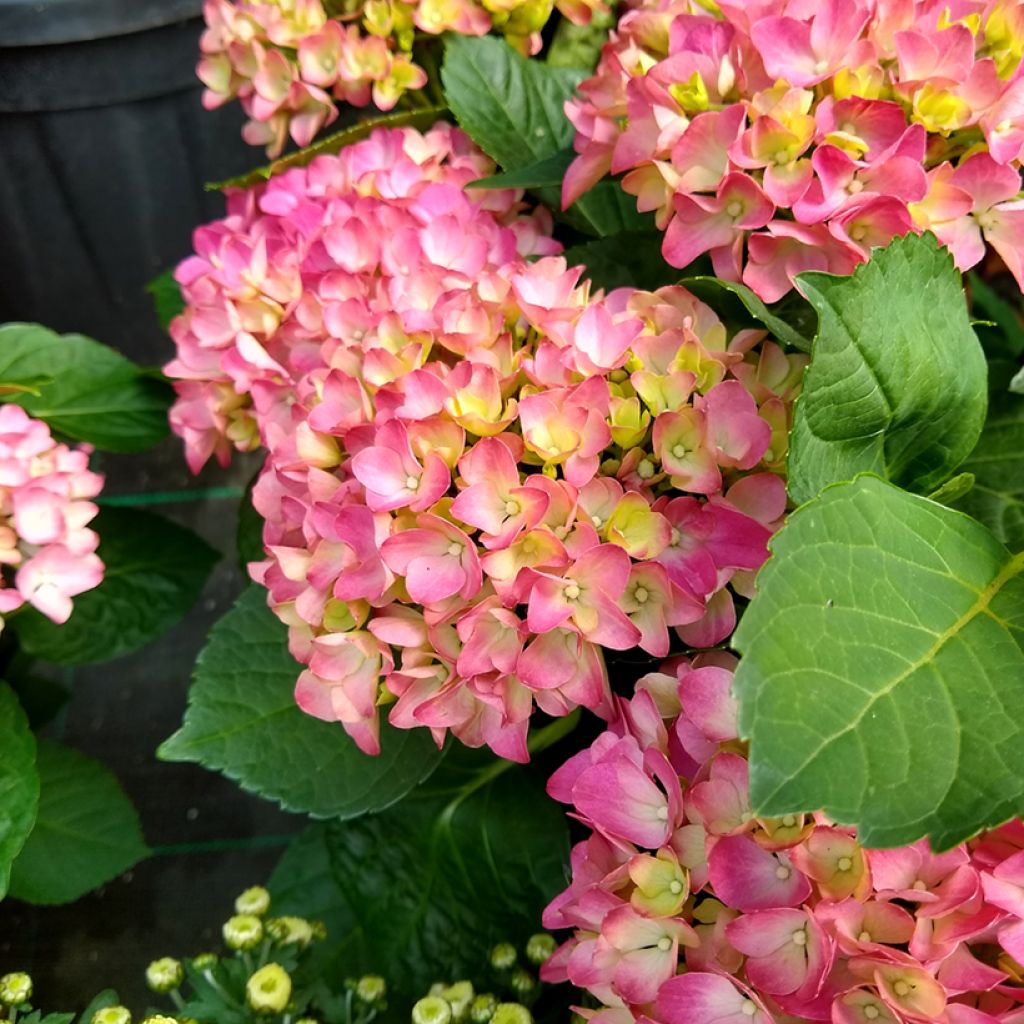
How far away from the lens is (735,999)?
0.39 metres

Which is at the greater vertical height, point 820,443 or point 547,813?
point 820,443

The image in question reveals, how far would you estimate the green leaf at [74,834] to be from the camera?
28.6 inches

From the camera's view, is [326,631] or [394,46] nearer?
[326,631]

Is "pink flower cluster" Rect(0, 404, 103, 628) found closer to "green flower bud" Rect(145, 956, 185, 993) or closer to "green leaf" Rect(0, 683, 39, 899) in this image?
"green leaf" Rect(0, 683, 39, 899)

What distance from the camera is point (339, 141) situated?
2.27ft

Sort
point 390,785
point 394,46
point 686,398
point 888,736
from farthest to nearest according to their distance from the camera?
point 394,46 < point 390,785 < point 686,398 < point 888,736

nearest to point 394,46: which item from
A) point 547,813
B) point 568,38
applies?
point 568,38

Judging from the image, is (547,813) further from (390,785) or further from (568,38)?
(568,38)

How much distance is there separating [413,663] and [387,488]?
0.08 meters

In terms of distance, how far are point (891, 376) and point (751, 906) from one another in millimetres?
213

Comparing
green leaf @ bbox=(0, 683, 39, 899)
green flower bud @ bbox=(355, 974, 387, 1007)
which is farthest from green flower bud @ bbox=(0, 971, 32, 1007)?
green flower bud @ bbox=(355, 974, 387, 1007)

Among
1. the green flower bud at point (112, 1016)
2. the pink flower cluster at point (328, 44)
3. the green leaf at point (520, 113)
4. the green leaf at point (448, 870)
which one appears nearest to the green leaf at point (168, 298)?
the pink flower cluster at point (328, 44)

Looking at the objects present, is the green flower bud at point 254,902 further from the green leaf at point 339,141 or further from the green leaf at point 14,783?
the green leaf at point 339,141

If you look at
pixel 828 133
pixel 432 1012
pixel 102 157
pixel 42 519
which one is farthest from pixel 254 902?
pixel 102 157
